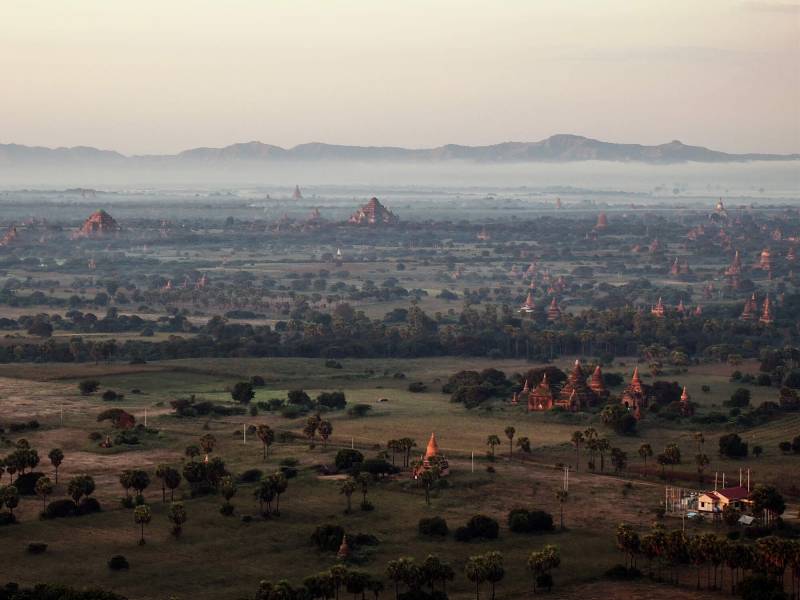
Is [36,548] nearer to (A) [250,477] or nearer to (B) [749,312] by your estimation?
(A) [250,477]

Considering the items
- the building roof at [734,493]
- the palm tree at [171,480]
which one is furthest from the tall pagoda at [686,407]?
the palm tree at [171,480]

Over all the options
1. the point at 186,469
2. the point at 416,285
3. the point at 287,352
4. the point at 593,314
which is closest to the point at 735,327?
the point at 593,314

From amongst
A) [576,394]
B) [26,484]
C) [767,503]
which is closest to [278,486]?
[26,484]

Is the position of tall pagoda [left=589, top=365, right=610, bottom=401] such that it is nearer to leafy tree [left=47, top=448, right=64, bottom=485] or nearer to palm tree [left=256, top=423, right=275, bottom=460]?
palm tree [left=256, top=423, right=275, bottom=460]

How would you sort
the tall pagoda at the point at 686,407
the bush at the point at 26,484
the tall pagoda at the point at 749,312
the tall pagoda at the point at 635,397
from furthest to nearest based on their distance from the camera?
the tall pagoda at the point at 749,312
the tall pagoda at the point at 635,397
the tall pagoda at the point at 686,407
the bush at the point at 26,484

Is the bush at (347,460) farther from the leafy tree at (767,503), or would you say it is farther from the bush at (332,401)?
the bush at (332,401)

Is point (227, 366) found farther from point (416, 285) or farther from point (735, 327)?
point (416, 285)
